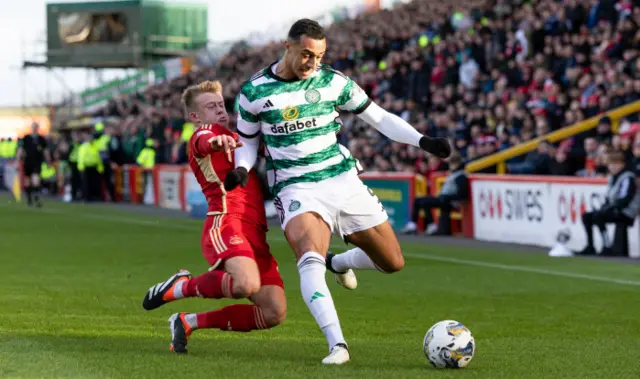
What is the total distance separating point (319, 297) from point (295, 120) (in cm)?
112

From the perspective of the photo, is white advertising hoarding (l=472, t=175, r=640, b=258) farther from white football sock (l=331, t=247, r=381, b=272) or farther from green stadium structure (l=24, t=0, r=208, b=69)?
green stadium structure (l=24, t=0, r=208, b=69)

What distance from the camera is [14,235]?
21.3m

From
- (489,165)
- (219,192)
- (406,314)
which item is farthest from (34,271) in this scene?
(489,165)

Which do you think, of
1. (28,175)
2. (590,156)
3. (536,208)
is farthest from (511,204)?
(28,175)

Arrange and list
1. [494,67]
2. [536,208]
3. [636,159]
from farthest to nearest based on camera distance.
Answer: [494,67]
[536,208]
[636,159]

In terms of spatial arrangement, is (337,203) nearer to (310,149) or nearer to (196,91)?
(310,149)

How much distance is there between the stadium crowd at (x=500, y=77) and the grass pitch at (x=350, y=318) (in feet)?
14.3

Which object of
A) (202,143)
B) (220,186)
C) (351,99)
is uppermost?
(351,99)

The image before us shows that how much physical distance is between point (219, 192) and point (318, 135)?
2.39 ft

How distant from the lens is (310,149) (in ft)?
26.7

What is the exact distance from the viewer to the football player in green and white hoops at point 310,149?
311 inches

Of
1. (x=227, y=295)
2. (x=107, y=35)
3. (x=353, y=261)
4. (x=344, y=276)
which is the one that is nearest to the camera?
(x=227, y=295)

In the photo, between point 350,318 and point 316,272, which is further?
point 350,318

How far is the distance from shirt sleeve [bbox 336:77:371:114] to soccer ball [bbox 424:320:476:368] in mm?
1527
